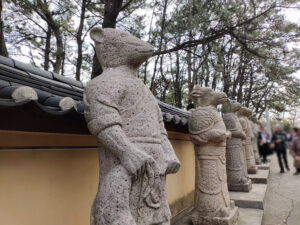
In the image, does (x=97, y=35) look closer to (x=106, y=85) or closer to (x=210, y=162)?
(x=106, y=85)

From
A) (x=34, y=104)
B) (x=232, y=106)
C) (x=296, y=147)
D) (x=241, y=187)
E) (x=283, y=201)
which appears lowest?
(x=283, y=201)

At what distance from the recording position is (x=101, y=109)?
77.5 inches

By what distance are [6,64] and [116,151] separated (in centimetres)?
166

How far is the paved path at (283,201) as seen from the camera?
5.27m

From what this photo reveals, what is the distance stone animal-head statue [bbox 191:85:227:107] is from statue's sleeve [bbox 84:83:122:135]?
107 inches

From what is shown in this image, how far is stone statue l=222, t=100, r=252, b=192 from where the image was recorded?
6320mm

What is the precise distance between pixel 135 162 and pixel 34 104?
0.81 metres

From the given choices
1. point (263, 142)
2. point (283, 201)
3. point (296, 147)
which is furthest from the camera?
point (263, 142)

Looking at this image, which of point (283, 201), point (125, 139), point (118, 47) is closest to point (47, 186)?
point (125, 139)

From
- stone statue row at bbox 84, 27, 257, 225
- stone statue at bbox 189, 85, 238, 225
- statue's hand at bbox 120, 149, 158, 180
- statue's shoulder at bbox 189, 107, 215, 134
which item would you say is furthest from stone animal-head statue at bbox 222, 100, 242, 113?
statue's hand at bbox 120, 149, 158, 180

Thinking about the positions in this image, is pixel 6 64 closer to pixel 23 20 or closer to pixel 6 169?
pixel 6 169

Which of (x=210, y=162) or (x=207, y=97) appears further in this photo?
(x=207, y=97)

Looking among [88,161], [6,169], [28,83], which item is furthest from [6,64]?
[88,161]

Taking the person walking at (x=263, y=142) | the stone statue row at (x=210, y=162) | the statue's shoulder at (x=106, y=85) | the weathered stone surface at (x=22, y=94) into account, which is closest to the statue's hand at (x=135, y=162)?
the statue's shoulder at (x=106, y=85)
